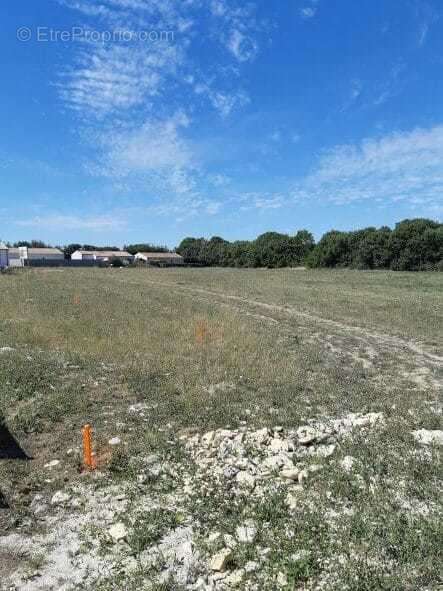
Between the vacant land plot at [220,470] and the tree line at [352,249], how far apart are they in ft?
194

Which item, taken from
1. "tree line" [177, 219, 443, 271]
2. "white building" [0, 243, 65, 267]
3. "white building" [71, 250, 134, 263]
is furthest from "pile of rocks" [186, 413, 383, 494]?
"white building" [71, 250, 134, 263]

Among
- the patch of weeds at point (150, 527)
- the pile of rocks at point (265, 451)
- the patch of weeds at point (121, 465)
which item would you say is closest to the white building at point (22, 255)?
the patch of weeds at point (121, 465)

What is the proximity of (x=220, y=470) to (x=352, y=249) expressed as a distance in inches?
2978

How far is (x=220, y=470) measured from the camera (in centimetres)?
536

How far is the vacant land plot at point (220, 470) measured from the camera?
148 inches

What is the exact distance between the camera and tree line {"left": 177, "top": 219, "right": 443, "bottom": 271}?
65.4 m


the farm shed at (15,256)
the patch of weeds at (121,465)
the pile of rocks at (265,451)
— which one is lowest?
the patch of weeds at (121,465)

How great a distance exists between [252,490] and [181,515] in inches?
34.6

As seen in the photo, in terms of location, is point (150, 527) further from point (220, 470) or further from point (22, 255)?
point (22, 255)

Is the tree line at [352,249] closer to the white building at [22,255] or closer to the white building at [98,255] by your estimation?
the white building at [98,255]

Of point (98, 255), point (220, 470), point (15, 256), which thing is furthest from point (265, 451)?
point (98, 255)

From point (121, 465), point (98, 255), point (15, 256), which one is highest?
point (98, 255)

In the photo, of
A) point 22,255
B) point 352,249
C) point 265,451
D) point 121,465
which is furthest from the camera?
point 22,255

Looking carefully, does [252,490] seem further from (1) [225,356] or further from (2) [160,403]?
(1) [225,356]
